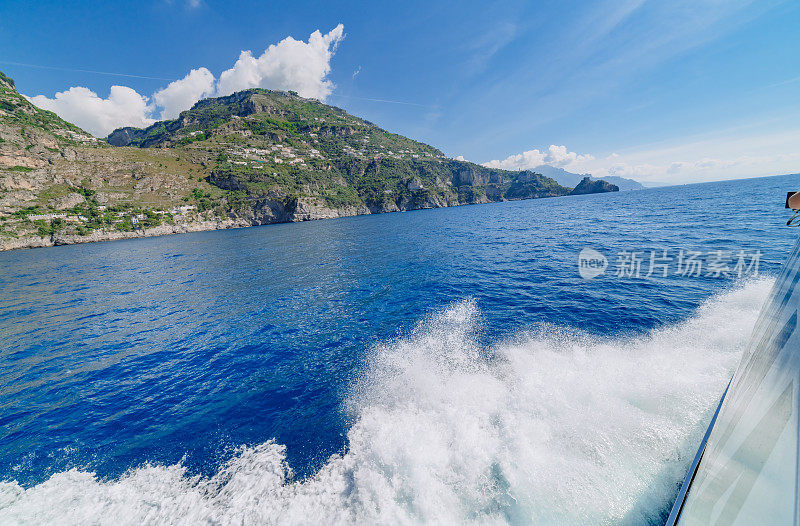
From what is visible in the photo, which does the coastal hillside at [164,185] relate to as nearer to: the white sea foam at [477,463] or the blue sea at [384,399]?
the blue sea at [384,399]

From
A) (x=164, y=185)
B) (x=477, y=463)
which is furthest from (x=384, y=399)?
(x=164, y=185)

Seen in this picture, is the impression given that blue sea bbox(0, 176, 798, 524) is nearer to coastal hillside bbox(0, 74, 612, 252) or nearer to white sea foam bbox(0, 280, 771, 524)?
white sea foam bbox(0, 280, 771, 524)

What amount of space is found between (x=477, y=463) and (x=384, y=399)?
3.26 metres

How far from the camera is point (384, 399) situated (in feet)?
27.0

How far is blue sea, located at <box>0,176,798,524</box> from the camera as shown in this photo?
17.8 ft

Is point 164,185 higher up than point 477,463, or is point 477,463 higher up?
point 164,185

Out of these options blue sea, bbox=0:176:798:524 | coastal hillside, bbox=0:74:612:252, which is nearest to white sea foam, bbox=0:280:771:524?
blue sea, bbox=0:176:798:524

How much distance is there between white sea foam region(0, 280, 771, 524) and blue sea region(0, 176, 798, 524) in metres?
0.04

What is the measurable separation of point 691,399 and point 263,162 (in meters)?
187

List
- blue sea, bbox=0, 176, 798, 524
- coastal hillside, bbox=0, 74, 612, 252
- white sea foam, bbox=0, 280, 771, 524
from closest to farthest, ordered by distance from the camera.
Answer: white sea foam, bbox=0, 280, 771, 524 → blue sea, bbox=0, 176, 798, 524 → coastal hillside, bbox=0, 74, 612, 252

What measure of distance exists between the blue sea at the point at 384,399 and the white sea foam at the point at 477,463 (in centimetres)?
4

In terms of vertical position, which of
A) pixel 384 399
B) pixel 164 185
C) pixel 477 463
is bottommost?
pixel 384 399

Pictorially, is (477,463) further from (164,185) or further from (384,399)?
(164,185)

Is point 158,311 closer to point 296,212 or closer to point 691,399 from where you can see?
point 691,399
